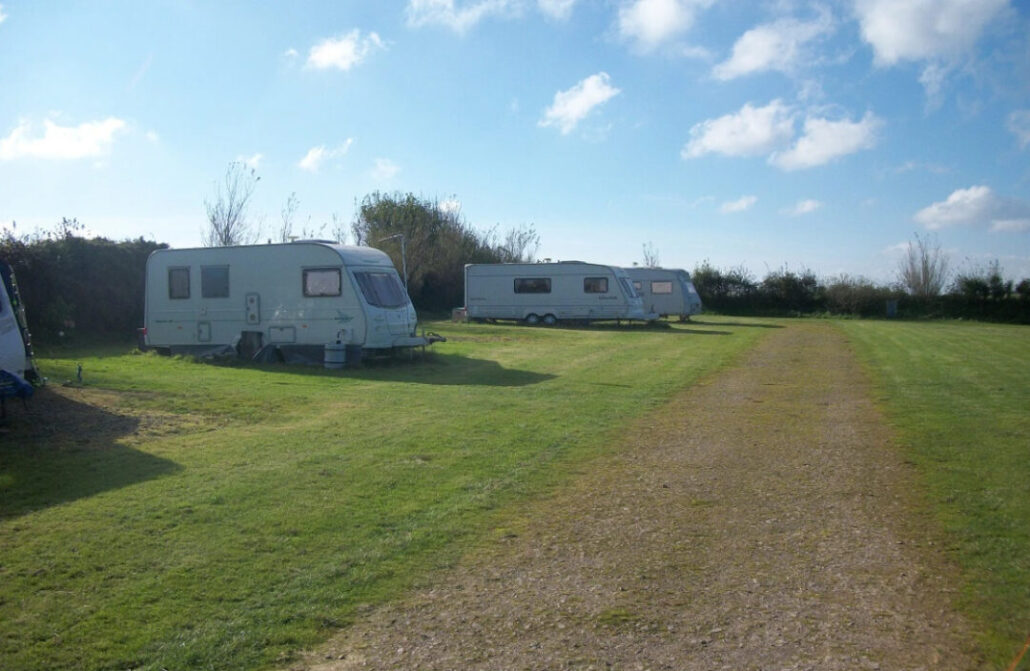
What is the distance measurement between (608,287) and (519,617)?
98.6 ft

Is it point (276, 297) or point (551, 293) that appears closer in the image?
point (276, 297)

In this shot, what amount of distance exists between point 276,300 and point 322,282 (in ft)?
4.06

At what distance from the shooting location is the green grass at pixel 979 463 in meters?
4.93

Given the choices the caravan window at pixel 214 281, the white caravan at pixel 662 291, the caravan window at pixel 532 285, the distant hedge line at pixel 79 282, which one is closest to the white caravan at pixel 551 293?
the caravan window at pixel 532 285

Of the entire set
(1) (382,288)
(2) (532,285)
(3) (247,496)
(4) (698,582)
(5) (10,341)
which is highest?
(2) (532,285)

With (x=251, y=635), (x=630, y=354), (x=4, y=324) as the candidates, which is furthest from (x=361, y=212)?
(x=251, y=635)

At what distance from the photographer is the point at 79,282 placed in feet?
80.6

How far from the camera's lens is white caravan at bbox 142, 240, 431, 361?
18.0 metres

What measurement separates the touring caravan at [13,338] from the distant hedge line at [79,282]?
13.1 metres

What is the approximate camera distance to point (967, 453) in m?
9.05

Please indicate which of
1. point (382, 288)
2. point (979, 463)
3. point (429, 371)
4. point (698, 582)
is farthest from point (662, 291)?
point (698, 582)

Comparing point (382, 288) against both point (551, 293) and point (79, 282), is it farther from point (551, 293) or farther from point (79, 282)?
point (551, 293)

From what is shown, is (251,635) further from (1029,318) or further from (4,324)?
(1029,318)

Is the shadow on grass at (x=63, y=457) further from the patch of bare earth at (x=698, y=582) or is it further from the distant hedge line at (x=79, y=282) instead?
the distant hedge line at (x=79, y=282)
